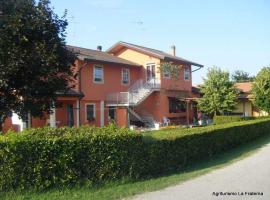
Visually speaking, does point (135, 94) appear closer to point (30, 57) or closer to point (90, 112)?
point (90, 112)

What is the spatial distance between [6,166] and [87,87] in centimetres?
2224

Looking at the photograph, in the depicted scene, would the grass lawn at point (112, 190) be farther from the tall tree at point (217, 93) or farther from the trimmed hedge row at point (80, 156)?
the tall tree at point (217, 93)

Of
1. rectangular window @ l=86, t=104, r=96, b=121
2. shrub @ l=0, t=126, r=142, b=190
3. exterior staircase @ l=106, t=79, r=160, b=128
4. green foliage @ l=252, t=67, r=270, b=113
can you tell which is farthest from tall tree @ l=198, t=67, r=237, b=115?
shrub @ l=0, t=126, r=142, b=190

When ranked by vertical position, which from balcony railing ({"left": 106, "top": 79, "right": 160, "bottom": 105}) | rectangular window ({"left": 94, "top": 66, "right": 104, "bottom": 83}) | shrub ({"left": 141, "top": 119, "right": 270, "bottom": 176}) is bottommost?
shrub ({"left": 141, "top": 119, "right": 270, "bottom": 176})

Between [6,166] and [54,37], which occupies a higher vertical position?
[54,37]

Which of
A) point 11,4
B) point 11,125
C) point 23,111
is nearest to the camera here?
point 11,4

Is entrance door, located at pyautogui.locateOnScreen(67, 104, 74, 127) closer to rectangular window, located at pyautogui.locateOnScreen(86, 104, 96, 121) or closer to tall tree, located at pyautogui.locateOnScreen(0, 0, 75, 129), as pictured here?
rectangular window, located at pyautogui.locateOnScreen(86, 104, 96, 121)

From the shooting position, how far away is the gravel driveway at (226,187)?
25.4 feet

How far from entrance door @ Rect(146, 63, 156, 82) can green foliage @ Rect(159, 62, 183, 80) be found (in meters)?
1.11

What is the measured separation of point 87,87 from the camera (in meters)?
29.9

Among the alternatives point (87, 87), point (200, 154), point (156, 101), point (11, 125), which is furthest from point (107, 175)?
point (156, 101)

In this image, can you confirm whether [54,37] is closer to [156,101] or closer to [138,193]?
[138,193]

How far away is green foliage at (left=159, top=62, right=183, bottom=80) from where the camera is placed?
34.7 meters

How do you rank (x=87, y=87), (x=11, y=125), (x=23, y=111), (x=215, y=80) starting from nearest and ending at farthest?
(x=23, y=111), (x=11, y=125), (x=87, y=87), (x=215, y=80)
